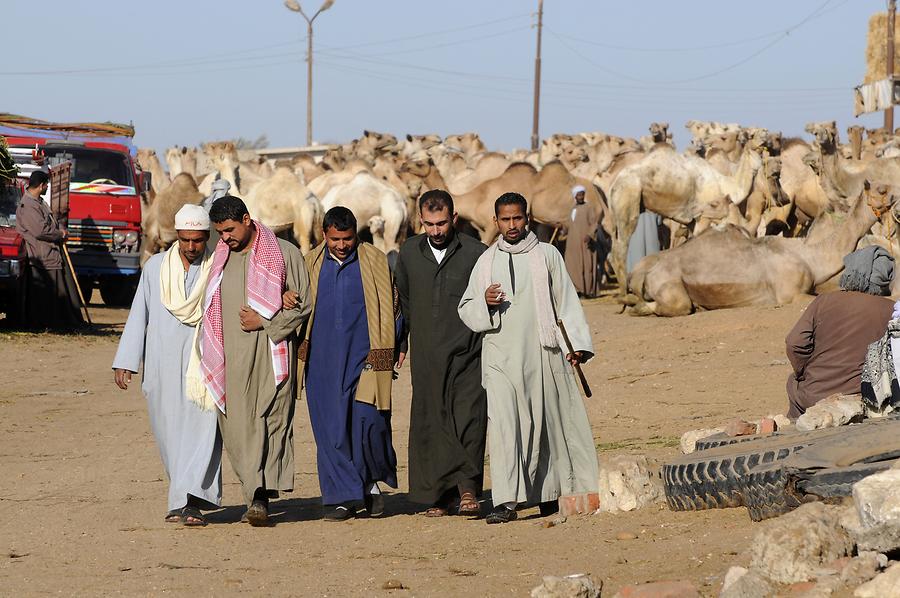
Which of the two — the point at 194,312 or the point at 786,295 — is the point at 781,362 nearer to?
the point at 786,295

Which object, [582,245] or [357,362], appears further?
[582,245]

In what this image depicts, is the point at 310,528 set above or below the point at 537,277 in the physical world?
below

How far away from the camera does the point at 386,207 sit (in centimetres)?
2427

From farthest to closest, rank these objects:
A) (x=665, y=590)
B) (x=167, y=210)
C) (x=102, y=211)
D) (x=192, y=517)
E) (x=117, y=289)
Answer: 1. (x=167, y=210)
2. (x=117, y=289)
3. (x=102, y=211)
4. (x=192, y=517)
5. (x=665, y=590)

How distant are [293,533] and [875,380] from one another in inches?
106

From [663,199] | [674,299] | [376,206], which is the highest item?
[663,199]

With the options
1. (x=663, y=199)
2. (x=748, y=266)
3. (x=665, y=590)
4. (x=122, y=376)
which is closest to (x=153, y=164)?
(x=663, y=199)

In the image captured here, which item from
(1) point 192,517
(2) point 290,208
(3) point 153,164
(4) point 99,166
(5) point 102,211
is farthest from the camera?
(3) point 153,164

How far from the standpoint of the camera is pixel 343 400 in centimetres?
737

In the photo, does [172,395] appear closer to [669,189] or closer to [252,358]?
[252,358]

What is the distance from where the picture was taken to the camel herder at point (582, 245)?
73.5 ft

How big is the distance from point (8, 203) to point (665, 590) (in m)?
14.6

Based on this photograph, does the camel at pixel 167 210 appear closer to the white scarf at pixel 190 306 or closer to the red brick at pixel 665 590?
the white scarf at pixel 190 306

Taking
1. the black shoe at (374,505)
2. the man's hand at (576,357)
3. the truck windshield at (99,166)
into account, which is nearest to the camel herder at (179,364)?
the black shoe at (374,505)
